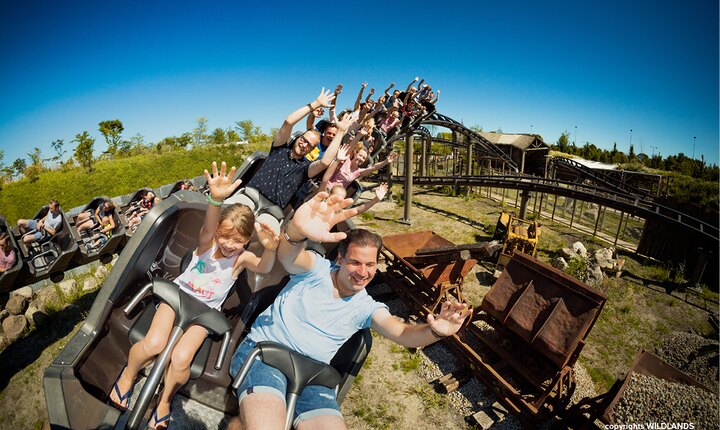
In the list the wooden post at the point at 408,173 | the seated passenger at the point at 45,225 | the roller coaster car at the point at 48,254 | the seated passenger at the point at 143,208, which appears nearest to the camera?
the roller coaster car at the point at 48,254

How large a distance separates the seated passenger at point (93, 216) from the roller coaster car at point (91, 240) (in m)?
0.06

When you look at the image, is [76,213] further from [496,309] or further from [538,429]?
[538,429]

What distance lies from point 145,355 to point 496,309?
156 inches

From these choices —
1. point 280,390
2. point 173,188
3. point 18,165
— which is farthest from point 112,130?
point 280,390

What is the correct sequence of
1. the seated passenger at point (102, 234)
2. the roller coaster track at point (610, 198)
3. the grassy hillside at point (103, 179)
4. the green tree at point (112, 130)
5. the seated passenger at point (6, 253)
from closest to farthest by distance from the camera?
the seated passenger at point (6, 253) < the seated passenger at point (102, 234) < the roller coaster track at point (610, 198) < the grassy hillside at point (103, 179) < the green tree at point (112, 130)

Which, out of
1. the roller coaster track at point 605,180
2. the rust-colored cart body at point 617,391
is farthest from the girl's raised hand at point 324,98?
the roller coaster track at point 605,180

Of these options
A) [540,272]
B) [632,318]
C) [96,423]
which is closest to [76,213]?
[96,423]

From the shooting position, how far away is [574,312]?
3.52m

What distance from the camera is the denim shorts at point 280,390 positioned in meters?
1.93

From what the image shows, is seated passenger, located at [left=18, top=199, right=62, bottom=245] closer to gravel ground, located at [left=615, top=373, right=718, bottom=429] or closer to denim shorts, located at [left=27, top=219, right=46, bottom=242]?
denim shorts, located at [left=27, top=219, right=46, bottom=242]

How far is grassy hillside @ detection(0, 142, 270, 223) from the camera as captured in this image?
48.3 ft

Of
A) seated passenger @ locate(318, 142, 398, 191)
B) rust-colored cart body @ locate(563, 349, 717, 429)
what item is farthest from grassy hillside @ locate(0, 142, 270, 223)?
rust-colored cart body @ locate(563, 349, 717, 429)

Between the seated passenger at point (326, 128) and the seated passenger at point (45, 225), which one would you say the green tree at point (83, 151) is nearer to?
the seated passenger at point (45, 225)

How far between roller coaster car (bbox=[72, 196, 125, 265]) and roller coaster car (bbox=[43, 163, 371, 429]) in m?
4.46
